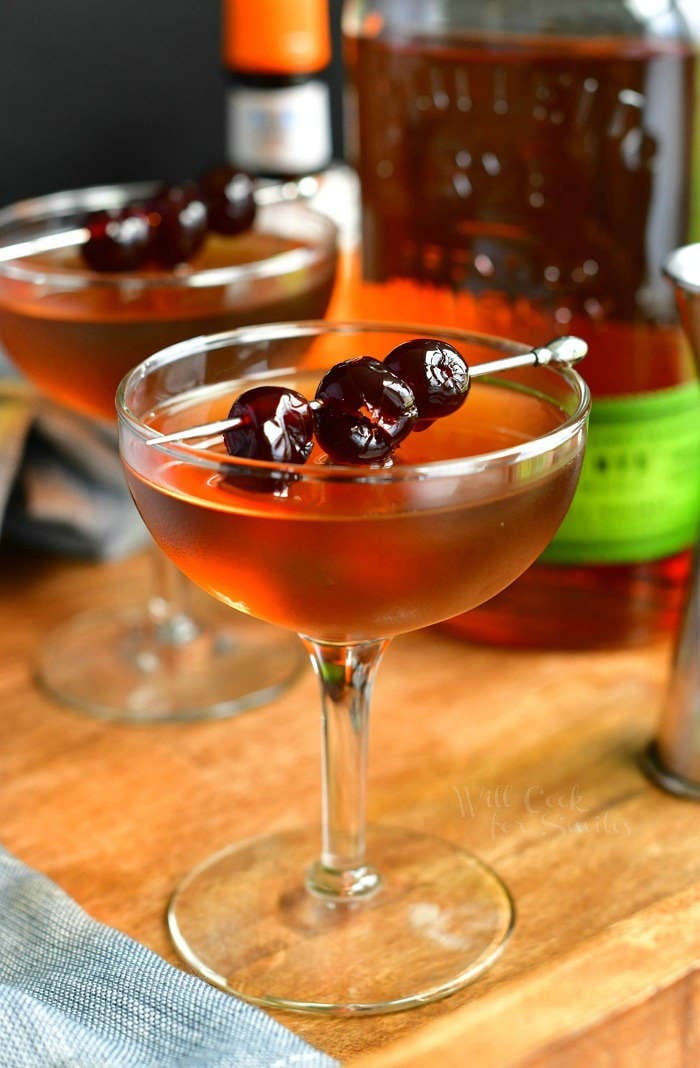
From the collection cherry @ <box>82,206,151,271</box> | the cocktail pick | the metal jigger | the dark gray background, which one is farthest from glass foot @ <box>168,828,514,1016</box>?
the dark gray background

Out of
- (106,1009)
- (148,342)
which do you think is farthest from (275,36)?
(106,1009)

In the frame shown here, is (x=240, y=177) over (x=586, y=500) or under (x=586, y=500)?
over

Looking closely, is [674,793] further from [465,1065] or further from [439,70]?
[439,70]

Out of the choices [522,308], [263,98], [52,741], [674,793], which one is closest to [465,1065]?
[674,793]

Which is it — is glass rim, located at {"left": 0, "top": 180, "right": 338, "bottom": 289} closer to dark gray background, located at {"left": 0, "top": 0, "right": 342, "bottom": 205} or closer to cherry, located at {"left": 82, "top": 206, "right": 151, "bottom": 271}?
cherry, located at {"left": 82, "top": 206, "right": 151, "bottom": 271}

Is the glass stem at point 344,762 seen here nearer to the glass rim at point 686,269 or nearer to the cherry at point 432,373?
the cherry at point 432,373

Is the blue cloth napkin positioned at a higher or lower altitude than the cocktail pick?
lower
